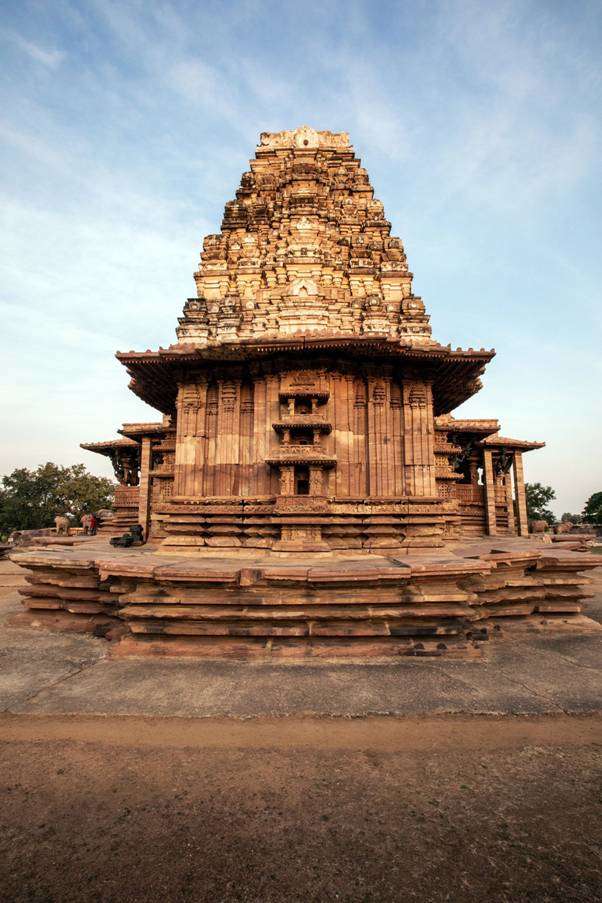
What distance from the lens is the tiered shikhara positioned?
403 inches

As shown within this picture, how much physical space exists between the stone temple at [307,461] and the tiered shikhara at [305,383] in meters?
0.05

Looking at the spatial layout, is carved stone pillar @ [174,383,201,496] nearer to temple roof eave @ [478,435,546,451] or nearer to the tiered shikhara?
the tiered shikhara

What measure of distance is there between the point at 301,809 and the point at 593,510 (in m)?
56.9

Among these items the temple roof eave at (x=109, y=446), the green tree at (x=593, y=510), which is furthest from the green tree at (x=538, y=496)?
the temple roof eave at (x=109, y=446)

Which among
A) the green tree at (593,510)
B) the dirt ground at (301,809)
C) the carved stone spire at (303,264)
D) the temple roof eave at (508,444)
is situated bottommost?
the dirt ground at (301,809)

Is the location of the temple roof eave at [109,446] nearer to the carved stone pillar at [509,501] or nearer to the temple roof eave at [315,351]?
the temple roof eave at [315,351]

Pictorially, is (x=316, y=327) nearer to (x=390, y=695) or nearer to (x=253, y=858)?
(x=390, y=695)

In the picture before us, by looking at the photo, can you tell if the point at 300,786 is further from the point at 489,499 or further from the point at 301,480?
the point at 489,499

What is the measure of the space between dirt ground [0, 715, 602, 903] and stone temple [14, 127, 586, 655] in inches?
82.2

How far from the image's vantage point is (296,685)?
4930 mm

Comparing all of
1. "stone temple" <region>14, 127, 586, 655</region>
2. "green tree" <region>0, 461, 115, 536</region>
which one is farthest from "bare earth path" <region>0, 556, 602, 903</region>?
"green tree" <region>0, 461, 115, 536</region>

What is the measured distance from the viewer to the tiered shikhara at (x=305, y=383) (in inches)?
403

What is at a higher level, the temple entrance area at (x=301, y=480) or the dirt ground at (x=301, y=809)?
the temple entrance area at (x=301, y=480)

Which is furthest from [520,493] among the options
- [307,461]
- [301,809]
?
[301,809]
